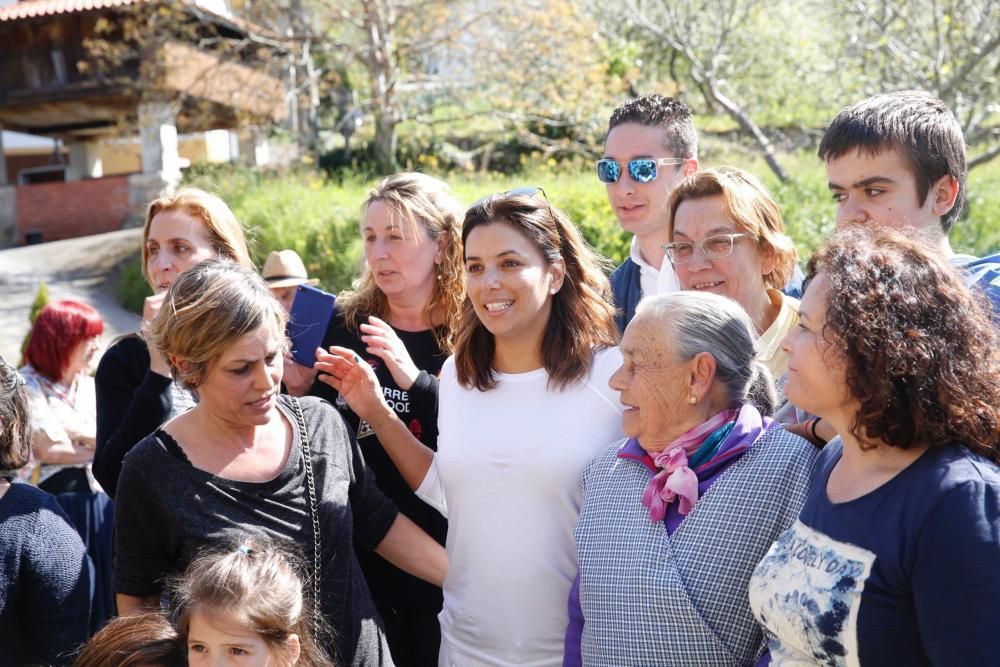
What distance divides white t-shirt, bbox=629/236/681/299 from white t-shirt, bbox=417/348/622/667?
73 cm

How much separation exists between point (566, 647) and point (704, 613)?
494 millimetres

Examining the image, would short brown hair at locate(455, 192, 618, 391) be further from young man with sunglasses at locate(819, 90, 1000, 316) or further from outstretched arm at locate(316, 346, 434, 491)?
young man with sunglasses at locate(819, 90, 1000, 316)

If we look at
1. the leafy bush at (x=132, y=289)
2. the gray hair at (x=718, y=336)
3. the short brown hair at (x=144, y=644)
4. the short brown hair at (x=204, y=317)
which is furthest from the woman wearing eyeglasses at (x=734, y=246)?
the leafy bush at (x=132, y=289)

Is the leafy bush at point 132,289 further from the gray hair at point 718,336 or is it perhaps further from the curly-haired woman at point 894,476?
the curly-haired woman at point 894,476

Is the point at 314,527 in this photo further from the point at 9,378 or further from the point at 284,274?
the point at 284,274

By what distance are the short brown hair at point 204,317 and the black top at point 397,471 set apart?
2.52ft

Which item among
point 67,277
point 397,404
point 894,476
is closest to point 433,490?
point 397,404

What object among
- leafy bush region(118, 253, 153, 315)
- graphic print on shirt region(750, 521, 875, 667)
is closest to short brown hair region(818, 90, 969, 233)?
graphic print on shirt region(750, 521, 875, 667)

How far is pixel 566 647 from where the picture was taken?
2.60 metres

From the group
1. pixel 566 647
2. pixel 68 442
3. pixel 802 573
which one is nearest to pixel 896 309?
pixel 802 573

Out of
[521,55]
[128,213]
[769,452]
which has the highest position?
[521,55]

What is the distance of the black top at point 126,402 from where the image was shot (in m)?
2.98

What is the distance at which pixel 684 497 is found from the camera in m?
2.34

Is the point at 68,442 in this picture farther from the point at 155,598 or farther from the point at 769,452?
the point at 769,452
